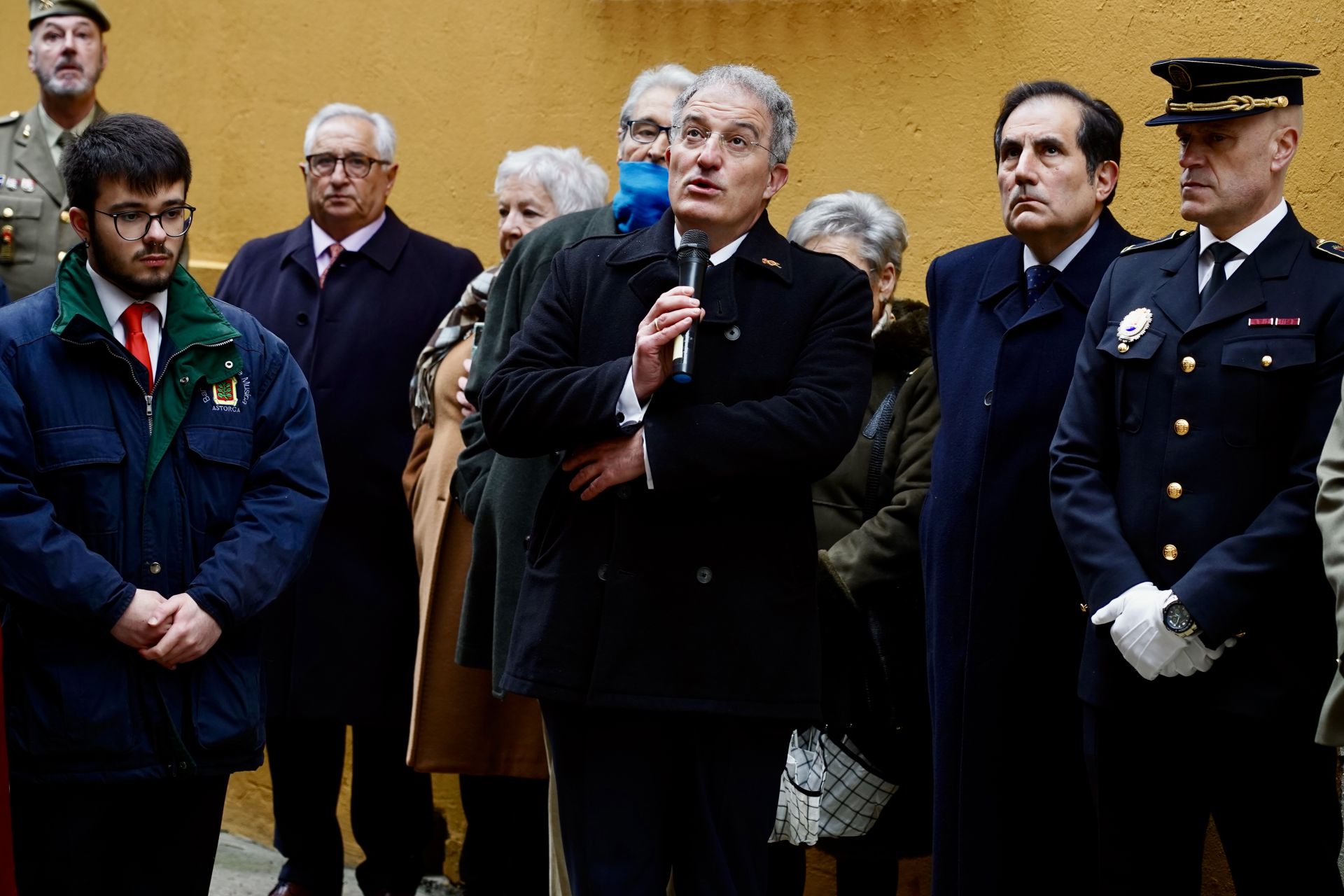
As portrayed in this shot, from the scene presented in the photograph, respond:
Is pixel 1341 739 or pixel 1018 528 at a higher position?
pixel 1018 528

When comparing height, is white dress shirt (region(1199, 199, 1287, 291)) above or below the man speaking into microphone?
above

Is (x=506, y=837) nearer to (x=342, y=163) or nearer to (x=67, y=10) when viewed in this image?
(x=342, y=163)

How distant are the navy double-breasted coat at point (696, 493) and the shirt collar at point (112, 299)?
82 cm

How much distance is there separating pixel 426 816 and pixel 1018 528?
2.43 m

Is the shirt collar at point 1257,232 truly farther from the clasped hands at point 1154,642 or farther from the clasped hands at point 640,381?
the clasped hands at point 640,381

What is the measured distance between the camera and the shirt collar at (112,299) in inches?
158

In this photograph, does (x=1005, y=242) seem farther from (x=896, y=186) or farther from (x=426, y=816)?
(x=426, y=816)

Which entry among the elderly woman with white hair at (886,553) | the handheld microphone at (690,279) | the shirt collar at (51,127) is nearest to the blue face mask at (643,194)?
the elderly woman with white hair at (886,553)

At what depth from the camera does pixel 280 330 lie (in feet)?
18.9

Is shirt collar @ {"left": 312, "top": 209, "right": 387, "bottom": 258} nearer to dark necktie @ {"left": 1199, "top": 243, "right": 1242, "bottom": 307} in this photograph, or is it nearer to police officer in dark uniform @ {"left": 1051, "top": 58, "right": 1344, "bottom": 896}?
police officer in dark uniform @ {"left": 1051, "top": 58, "right": 1344, "bottom": 896}

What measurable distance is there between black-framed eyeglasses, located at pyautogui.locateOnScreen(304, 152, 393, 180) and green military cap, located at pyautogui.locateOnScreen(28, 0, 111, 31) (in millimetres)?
1311

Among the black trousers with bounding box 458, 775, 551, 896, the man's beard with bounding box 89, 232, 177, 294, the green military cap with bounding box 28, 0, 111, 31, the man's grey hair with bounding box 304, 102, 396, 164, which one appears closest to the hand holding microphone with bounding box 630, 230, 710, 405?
the man's beard with bounding box 89, 232, 177, 294

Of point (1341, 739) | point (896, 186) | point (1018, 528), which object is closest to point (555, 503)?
point (1018, 528)

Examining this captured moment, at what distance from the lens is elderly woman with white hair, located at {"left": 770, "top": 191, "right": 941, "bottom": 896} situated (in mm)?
4551
